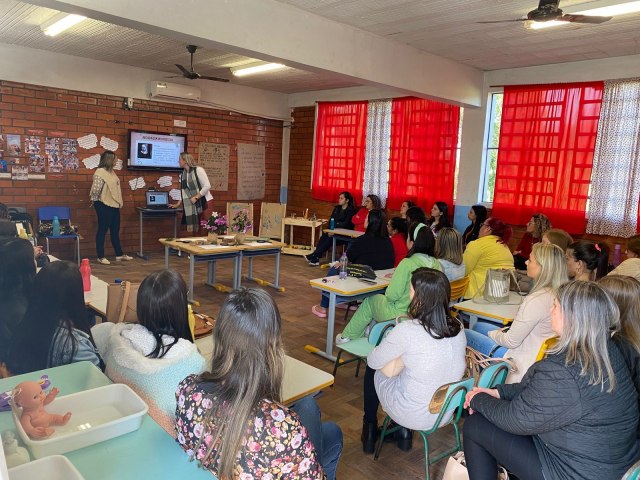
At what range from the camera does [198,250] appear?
5180mm

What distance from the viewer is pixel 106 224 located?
23.7ft

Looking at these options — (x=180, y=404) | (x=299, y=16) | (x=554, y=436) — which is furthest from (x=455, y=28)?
(x=180, y=404)

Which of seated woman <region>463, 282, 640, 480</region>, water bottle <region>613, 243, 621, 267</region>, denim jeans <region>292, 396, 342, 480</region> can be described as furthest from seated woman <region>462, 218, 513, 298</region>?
denim jeans <region>292, 396, 342, 480</region>

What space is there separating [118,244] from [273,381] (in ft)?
21.7

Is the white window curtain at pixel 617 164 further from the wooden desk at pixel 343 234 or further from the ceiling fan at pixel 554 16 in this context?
the wooden desk at pixel 343 234

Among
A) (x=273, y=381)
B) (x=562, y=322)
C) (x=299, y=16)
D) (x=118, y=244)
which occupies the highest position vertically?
(x=299, y=16)

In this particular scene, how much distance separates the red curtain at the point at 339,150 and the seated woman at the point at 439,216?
1710 mm

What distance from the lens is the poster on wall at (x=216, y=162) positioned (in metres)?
8.62

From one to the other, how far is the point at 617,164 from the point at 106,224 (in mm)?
6800

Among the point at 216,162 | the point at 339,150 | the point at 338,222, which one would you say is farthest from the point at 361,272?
the point at 216,162

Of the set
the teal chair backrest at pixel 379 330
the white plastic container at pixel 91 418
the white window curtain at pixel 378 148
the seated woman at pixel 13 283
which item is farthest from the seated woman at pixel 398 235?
the white plastic container at pixel 91 418

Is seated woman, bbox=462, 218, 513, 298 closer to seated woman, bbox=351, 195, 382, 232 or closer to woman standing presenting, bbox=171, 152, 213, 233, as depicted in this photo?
seated woman, bbox=351, 195, 382, 232

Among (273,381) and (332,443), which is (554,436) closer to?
(332,443)

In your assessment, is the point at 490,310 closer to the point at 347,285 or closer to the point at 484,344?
the point at 484,344
